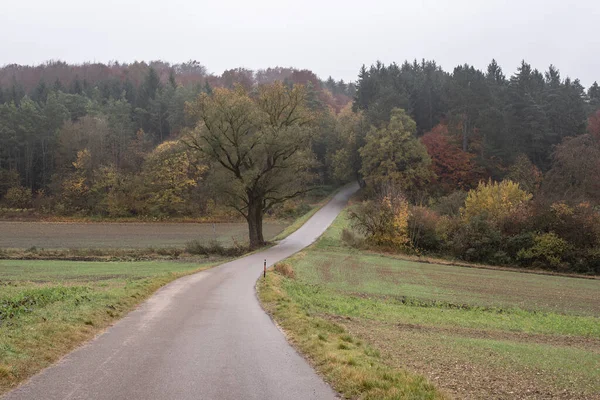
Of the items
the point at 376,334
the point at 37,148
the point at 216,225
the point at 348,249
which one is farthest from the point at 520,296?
the point at 37,148

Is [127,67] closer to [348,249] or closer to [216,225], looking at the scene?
[216,225]

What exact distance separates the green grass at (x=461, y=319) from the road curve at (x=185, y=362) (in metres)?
0.81

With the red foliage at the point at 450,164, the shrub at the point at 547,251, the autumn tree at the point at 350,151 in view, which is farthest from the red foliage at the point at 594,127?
the shrub at the point at 547,251

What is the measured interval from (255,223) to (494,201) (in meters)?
23.2

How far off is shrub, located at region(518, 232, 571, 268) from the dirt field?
25.1m

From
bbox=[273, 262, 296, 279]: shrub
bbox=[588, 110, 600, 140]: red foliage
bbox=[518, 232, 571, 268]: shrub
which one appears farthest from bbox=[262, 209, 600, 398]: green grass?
bbox=[588, 110, 600, 140]: red foliage

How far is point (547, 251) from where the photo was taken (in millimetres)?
38281

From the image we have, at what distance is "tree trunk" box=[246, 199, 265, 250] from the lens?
4181 centimetres

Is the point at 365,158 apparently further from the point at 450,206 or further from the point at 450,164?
the point at 450,206

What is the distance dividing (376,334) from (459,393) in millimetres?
5379

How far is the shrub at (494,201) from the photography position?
146 feet

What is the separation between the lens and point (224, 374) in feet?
27.0

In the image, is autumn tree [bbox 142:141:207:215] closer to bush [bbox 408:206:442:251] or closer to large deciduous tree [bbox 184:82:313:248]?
large deciduous tree [bbox 184:82:313:248]

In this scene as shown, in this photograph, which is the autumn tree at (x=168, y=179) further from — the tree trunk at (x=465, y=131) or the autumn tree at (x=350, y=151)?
the tree trunk at (x=465, y=131)
